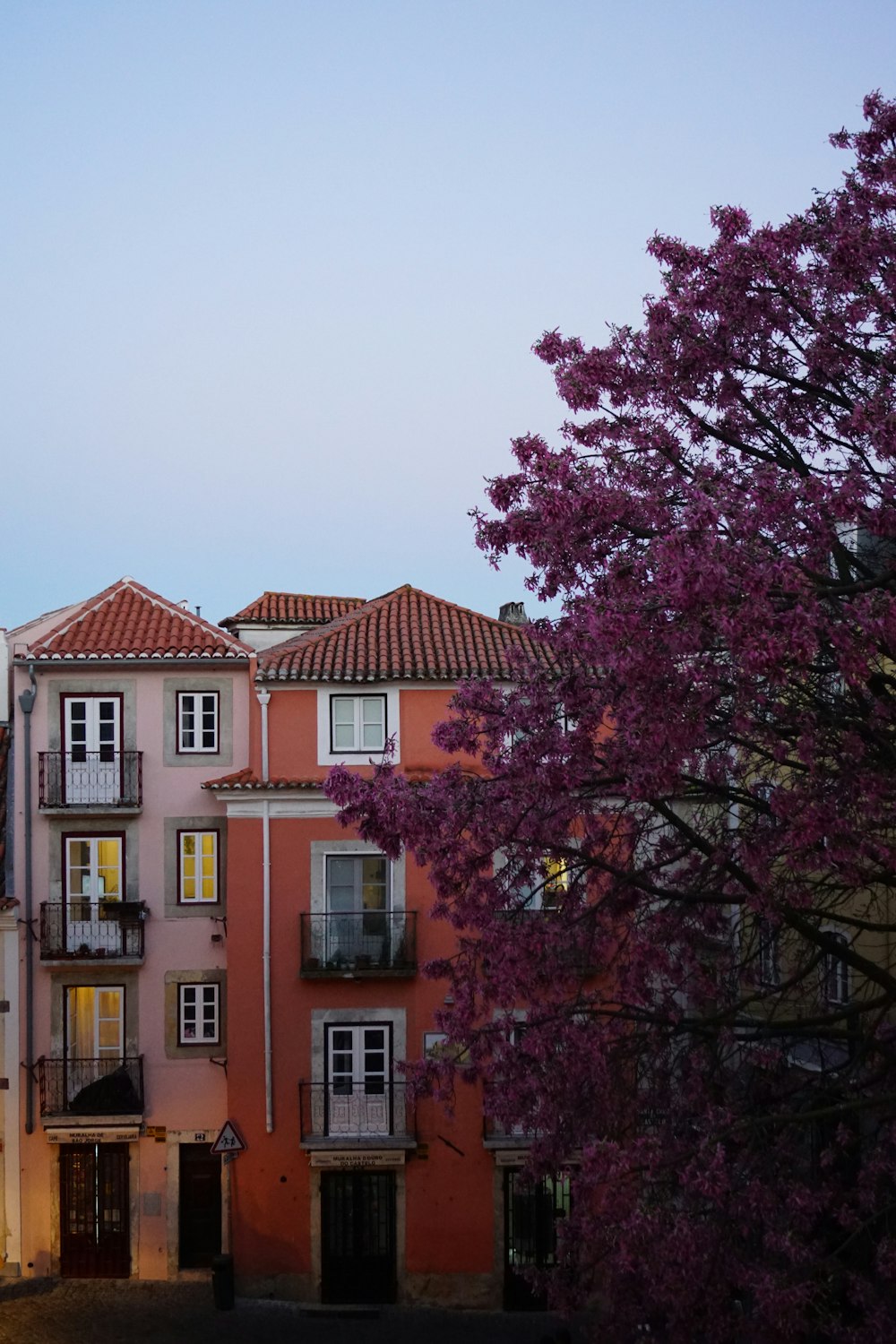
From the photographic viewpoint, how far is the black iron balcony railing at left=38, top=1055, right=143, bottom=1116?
25.0 meters

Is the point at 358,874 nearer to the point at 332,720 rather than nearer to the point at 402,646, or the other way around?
the point at 332,720

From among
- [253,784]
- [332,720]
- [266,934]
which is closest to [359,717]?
→ [332,720]

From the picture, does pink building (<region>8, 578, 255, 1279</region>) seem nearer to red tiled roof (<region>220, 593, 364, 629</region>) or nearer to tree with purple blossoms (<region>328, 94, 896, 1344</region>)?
red tiled roof (<region>220, 593, 364, 629</region>)

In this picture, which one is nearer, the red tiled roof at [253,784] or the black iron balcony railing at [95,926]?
the red tiled roof at [253,784]

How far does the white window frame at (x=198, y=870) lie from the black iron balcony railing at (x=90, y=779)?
3.52ft

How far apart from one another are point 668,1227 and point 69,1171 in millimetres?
17599

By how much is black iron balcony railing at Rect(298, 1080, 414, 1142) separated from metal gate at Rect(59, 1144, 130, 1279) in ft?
11.4

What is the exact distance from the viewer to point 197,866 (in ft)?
85.1

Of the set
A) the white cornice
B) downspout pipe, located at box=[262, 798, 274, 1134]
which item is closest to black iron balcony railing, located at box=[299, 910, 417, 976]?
downspout pipe, located at box=[262, 798, 274, 1134]

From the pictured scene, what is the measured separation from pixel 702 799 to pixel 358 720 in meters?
13.5

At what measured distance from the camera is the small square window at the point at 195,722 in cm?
2598

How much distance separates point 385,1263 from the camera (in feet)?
79.9

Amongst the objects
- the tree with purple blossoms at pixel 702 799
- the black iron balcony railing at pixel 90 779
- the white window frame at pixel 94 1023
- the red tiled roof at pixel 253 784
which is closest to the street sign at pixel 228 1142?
the white window frame at pixel 94 1023

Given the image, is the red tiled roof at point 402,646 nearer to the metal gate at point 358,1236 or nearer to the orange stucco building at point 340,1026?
the orange stucco building at point 340,1026
